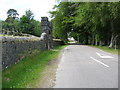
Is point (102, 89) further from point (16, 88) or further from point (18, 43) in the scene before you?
point (18, 43)

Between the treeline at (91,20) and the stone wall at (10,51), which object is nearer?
the stone wall at (10,51)

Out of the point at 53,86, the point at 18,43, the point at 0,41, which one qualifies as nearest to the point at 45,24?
the point at 18,43

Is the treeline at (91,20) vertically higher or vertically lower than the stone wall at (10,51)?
higher

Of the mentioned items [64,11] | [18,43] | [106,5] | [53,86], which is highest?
[64,11]

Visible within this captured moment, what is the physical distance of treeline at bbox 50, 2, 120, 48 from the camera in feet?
76.0

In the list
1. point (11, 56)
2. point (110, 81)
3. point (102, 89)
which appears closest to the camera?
point (102, 89)

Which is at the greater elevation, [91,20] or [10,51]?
[91,20]

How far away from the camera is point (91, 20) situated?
2908 cm

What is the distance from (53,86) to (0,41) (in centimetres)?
282

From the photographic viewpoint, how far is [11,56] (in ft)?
27.1

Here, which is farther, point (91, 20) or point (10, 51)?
point (91, 20)

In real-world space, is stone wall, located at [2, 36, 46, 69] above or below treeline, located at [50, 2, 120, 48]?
below

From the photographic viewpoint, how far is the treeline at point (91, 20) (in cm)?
2316

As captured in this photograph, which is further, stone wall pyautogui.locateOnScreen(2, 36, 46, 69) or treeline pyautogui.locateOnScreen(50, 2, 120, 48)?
treeline pyautogui.locateOnScreen(50, 2, 120, 48)
